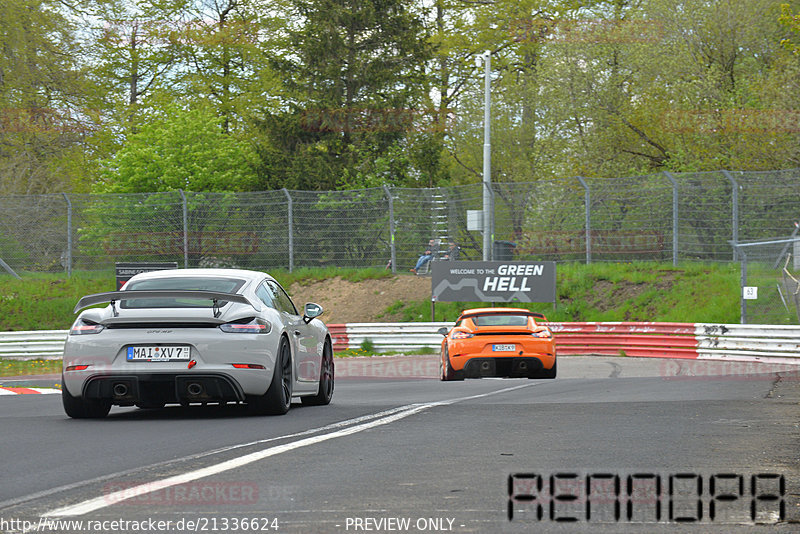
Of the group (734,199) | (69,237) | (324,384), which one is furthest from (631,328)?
(69,237)

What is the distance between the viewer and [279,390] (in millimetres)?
10484

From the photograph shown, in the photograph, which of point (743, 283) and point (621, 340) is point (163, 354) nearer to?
point (743, 283)

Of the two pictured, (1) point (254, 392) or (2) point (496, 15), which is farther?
(2) point (496, 15)

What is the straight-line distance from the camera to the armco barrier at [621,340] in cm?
2528

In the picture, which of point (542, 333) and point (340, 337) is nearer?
point (542, 333)

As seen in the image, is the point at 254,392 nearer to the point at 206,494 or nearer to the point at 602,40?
the point at 206,494

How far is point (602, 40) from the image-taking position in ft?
136

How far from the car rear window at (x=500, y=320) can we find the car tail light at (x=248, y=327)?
8675 millimetres

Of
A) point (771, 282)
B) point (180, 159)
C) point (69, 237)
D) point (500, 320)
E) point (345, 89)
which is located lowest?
point (500, 320)

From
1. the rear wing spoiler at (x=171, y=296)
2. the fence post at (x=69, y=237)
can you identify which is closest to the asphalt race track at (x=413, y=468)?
the rear wing spoiler at (x=171, y=296)

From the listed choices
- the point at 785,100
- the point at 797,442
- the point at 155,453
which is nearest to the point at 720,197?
the point at 785,100

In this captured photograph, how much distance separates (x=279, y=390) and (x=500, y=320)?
28.7 feet

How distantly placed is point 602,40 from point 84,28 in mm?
23079

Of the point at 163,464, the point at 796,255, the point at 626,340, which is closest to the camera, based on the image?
the point at 163,464
